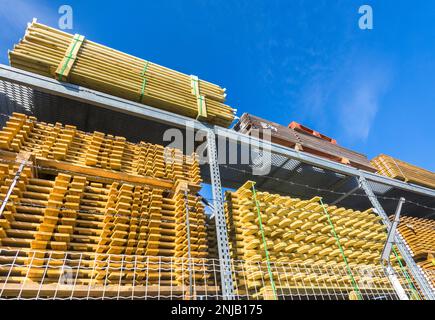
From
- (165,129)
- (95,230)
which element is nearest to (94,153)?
(95,230)

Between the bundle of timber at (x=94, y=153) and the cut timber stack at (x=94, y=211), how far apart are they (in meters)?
0.02

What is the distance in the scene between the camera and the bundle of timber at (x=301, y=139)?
23.6 feet

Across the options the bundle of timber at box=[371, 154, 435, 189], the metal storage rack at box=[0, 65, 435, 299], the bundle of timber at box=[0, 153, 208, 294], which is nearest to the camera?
the bundle of timber at box=[0, 153, 208, 294]

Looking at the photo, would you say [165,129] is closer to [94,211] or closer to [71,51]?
[71,51]

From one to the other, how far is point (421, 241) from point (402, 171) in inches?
91.4

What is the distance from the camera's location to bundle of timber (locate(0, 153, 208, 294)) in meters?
3.26

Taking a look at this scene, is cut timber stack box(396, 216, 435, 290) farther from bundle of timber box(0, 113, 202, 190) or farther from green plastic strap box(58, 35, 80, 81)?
green plastic strap box(58, 35, 80, 81)

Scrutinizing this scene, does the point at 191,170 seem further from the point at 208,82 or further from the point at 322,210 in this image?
the point at 322,210

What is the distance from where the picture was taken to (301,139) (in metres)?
8.01

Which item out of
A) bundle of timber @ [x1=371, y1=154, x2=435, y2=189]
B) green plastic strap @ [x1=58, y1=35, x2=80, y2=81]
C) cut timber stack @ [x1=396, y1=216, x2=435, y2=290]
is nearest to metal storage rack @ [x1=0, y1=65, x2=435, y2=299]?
green plastic strap @ [x1=58, y1=35, x2=80, y2=81]

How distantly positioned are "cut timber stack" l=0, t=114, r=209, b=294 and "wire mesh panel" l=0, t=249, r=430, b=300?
0.02 metres

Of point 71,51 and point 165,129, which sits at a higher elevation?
point 71,51

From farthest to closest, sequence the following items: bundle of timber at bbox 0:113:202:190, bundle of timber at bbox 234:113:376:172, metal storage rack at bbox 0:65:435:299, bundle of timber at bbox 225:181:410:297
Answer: bundle of timber at bbox 234:113:376:172
metal storage rack at bbox 0:65:435:299
bundle of timber at bbox 225:181:410:297
bundle of timber at bbox 0:113:202:190
